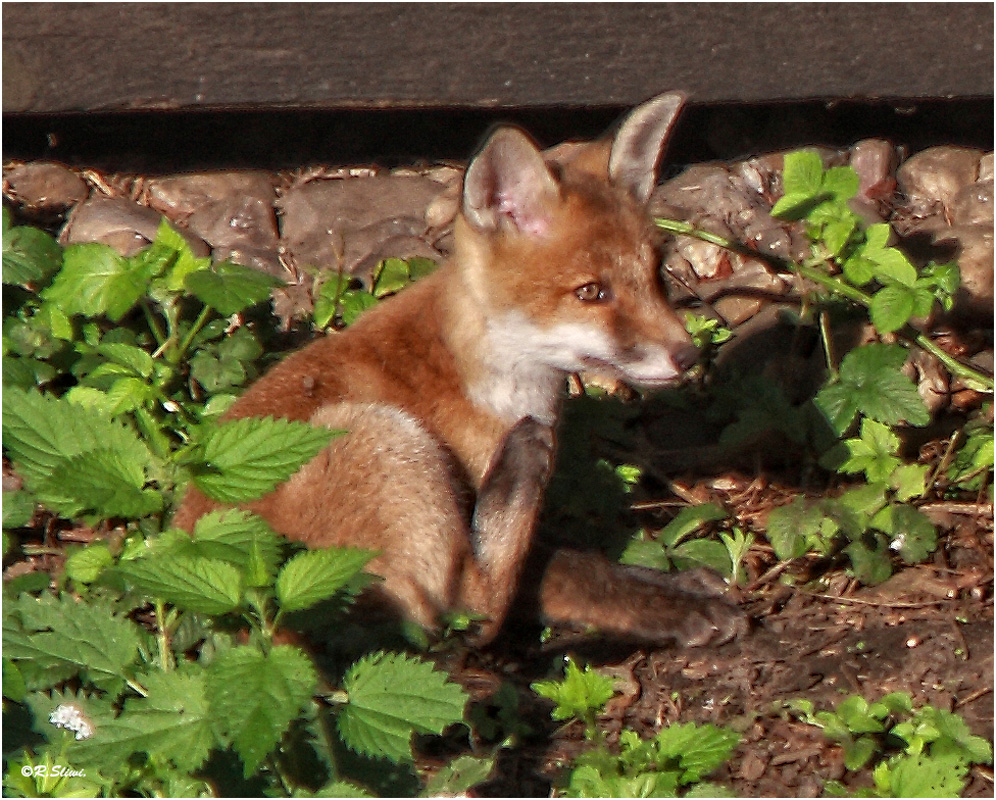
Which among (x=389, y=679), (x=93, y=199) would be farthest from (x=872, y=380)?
(x=93, y=199)

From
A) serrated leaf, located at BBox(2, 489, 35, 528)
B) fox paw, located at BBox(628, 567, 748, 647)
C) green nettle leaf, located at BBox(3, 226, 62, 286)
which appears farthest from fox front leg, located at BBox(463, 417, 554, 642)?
green nettle leaf, located at BBox(3, 226, 62, 286)

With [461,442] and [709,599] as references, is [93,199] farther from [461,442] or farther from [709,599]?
[709,599]

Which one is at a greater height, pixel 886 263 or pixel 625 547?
pixel 886 263

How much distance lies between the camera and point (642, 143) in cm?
403

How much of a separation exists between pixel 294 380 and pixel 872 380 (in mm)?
1961

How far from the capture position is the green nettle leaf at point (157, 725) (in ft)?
7.87

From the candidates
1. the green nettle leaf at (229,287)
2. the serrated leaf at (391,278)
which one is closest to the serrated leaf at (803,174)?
the serrated leaf at (391,278)

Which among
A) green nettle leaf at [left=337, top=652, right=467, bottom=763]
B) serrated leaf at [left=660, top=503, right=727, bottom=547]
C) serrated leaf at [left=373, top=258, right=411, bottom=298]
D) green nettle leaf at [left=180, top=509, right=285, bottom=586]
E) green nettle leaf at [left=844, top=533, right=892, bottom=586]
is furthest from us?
serrated leaf at [left=373, top=258, right=411, bottom=298]

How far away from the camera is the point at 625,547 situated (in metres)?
4.36

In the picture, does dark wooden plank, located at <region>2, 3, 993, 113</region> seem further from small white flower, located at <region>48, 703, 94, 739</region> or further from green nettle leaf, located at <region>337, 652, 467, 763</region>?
green nettle leaf, located at <region>337, 652, 467, 763</region>

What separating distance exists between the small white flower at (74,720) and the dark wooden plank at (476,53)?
296 cm

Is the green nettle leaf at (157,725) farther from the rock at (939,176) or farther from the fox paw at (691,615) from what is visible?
the rock at (939,176)

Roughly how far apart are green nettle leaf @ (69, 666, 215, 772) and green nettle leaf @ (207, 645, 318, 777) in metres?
0.07

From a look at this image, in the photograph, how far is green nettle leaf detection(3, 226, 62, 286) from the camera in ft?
14.1
